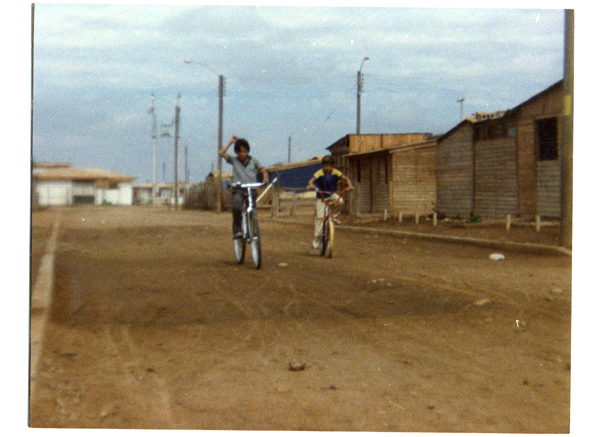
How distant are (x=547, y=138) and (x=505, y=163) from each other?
1.71 meters

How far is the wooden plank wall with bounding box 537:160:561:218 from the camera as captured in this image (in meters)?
16.9

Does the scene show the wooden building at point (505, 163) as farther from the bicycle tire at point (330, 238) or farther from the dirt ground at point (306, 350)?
the dirt ground at point (306, 350)

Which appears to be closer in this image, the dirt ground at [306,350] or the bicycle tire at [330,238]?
the dirt ground at [306,350]

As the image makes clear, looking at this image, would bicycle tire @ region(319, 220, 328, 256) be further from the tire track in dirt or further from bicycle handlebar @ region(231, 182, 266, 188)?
the tire track in dirt

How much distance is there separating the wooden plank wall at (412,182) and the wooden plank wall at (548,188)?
23.2ft

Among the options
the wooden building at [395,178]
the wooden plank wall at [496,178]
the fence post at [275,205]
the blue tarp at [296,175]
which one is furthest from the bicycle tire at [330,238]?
the blue tarp at [296,175]

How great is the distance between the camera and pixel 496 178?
19531mm

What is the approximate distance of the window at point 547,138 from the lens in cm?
1734

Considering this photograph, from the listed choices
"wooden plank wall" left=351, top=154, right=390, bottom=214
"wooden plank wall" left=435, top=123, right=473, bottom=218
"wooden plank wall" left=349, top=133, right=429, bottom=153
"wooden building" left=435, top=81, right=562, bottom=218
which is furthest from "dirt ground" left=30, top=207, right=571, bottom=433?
"wooden plank wall" left=349, top=133, right=429, bottom=153

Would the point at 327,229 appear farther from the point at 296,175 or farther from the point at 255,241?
the point at 296,175

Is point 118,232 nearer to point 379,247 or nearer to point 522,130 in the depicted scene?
point 379,247

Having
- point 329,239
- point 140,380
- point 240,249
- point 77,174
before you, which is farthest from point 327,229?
Answer: point 140,380

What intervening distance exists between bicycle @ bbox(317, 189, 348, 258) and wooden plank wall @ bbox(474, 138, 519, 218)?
1149 cm
